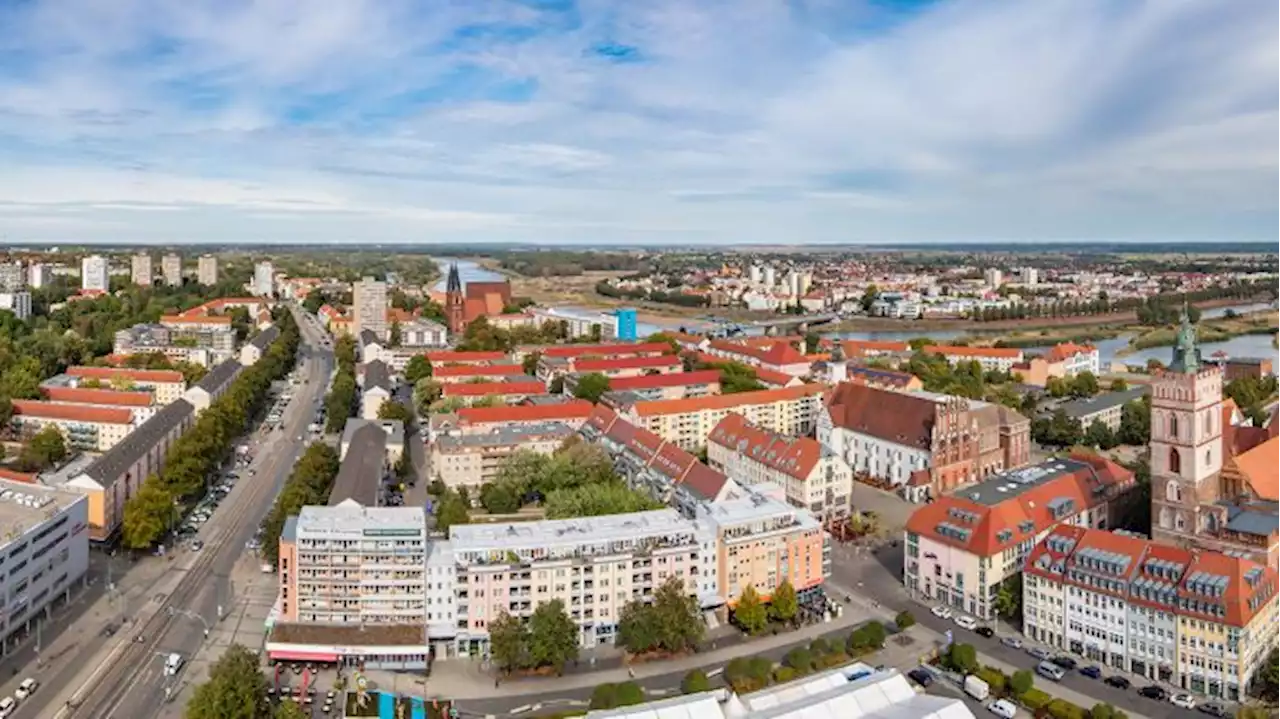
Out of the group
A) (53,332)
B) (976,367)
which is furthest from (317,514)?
(53,332)

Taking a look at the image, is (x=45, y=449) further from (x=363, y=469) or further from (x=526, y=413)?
(x=526, y=413)

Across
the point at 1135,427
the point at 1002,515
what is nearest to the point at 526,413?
the point at 1002,515

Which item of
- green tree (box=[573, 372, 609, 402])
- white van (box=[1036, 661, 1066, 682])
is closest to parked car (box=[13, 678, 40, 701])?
white van (box=[1036, 661, 1066, 682])

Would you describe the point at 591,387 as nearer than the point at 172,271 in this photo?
Yes

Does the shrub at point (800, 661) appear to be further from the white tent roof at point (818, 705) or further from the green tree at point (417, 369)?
the green tree at point (417, 369)

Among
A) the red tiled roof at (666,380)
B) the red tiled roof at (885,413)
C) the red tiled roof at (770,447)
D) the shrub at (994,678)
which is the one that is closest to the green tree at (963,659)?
the shrub at (994,678)
